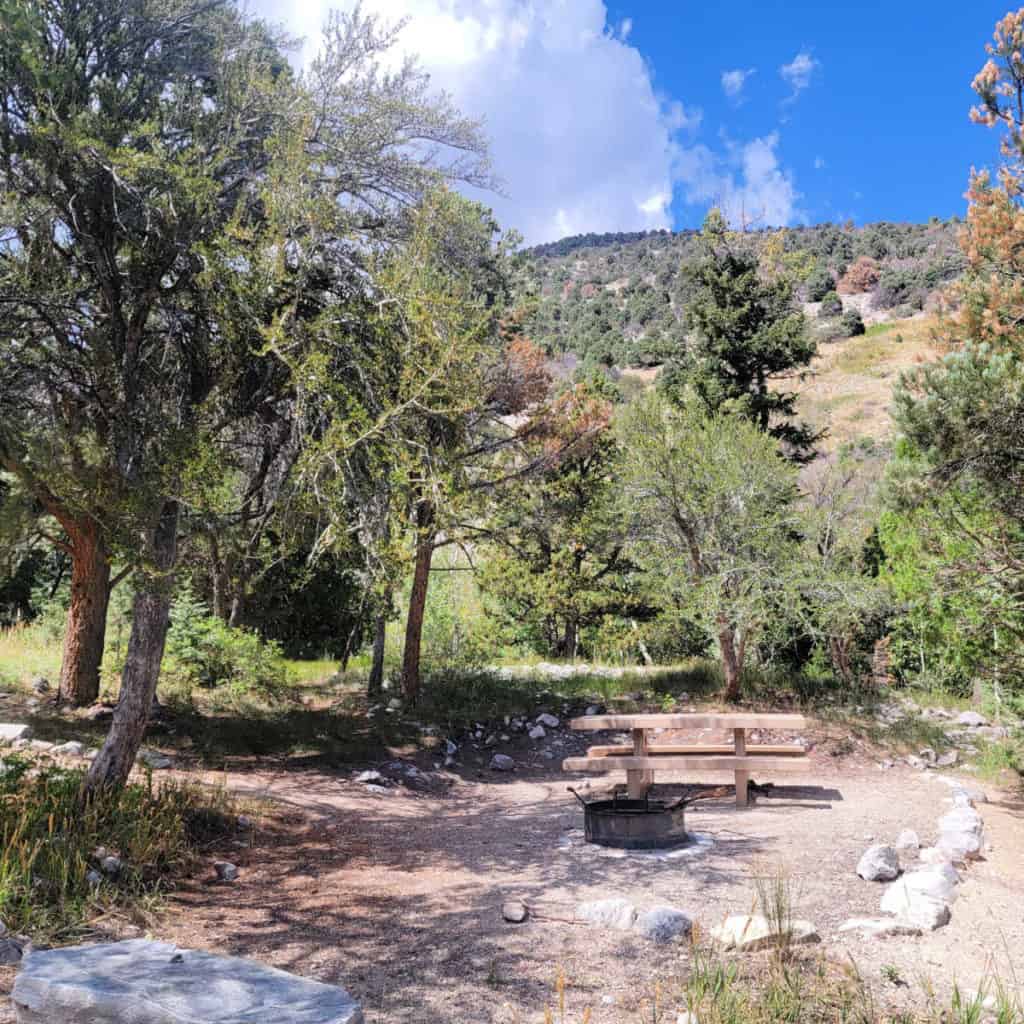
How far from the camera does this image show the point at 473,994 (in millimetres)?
4043

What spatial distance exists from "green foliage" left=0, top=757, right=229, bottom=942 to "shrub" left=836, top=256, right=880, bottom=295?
6440cm

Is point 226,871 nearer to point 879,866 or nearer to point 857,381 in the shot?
point 879,866

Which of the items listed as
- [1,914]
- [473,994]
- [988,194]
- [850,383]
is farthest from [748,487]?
[850,383]

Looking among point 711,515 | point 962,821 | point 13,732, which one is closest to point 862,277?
point 711,515

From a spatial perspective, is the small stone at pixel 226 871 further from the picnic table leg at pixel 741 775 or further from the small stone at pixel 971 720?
the small stone at pixel 971 720

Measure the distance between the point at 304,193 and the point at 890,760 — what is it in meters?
9.78

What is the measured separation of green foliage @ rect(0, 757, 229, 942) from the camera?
4.73 meters

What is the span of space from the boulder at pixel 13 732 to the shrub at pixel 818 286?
62418 mm

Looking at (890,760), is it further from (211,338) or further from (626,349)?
(626,349)

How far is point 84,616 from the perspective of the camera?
10461mm

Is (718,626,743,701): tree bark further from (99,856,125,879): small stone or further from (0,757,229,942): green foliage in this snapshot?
(99,856,125,879): small stone

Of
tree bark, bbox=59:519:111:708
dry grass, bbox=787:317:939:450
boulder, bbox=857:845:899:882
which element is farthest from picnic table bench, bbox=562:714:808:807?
dry grass, bbox=787:317:939:450

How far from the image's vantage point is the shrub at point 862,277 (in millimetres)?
61969

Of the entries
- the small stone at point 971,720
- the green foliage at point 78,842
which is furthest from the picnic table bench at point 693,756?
the small stone at point 971,720
